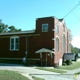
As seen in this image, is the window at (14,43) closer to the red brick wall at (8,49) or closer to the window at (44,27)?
the red brick wall at (8,49)

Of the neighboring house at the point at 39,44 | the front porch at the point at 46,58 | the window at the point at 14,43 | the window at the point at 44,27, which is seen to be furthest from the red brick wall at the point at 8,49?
the window at the point at 44,27

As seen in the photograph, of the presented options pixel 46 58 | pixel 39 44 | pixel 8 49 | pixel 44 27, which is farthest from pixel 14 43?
pixel 46 58

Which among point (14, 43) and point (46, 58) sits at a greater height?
point (14, 43)

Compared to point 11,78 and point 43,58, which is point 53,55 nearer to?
point 43,58

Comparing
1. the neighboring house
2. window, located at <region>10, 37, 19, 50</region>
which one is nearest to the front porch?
the neighboring house

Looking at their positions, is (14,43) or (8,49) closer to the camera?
(14,43)

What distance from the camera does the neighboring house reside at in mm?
30981

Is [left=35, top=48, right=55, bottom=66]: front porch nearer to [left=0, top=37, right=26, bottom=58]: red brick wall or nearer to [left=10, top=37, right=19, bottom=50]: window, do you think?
[left=0, top=37, right=26, bottom=58]: red brick wall

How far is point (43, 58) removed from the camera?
31047mm

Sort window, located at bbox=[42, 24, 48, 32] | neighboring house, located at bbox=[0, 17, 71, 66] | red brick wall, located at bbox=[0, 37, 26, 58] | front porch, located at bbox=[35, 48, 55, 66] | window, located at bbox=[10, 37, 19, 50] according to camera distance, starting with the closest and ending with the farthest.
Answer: front porch, located at bbox=[35, 48, 55, 66]
neighboring house, located at bbox=[0, 17, 71, 66]
window, located at bbox=[42, 24, 48, 32]
red brick wall, located at bbox=[0, 37, 26, 58]
window, located at bbox=[10, 37, 19, 50]

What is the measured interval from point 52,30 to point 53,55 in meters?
3.93

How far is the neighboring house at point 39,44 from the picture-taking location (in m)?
31.0

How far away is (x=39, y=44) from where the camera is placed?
1264 inches

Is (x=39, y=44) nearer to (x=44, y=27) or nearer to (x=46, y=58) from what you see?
(x=46, y=58)
